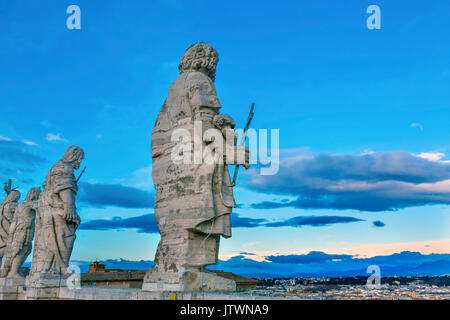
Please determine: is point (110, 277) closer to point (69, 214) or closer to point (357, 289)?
point (69, 214)

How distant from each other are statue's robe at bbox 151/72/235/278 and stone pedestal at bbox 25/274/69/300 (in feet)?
11.9

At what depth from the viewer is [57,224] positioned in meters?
11.5

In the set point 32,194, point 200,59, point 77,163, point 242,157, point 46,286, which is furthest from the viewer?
point 32,194

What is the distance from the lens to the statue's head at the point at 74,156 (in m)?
12.1

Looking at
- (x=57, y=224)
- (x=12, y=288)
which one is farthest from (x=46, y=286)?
(x=12, y=288)

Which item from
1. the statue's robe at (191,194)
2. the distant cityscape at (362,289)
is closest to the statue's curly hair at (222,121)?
the statue's robe at (191,194)

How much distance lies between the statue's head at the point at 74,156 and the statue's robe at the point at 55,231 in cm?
29

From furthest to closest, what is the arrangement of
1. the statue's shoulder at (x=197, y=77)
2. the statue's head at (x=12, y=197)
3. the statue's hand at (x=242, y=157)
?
the statue's head at (x=12, y=197), the statue's shoulder at (x=197, y=77), the statue's hand at (x=242, y=157)

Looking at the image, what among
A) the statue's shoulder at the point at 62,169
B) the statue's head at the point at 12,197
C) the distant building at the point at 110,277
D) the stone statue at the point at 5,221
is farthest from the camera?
the distant building at the point at 110,277

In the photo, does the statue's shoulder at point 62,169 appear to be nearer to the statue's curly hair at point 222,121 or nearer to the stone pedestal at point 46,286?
the stone pedestal at point 46,286

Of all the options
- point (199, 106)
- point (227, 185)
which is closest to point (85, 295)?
point (227, 185)

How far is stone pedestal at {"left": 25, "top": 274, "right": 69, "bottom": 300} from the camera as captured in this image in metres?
10.8

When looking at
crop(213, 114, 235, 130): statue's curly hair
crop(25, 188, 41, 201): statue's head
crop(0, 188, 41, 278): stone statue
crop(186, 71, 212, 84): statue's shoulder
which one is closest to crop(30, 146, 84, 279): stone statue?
crop(0, 188, 41, 278): stone statue

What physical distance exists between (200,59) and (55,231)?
5783mm
